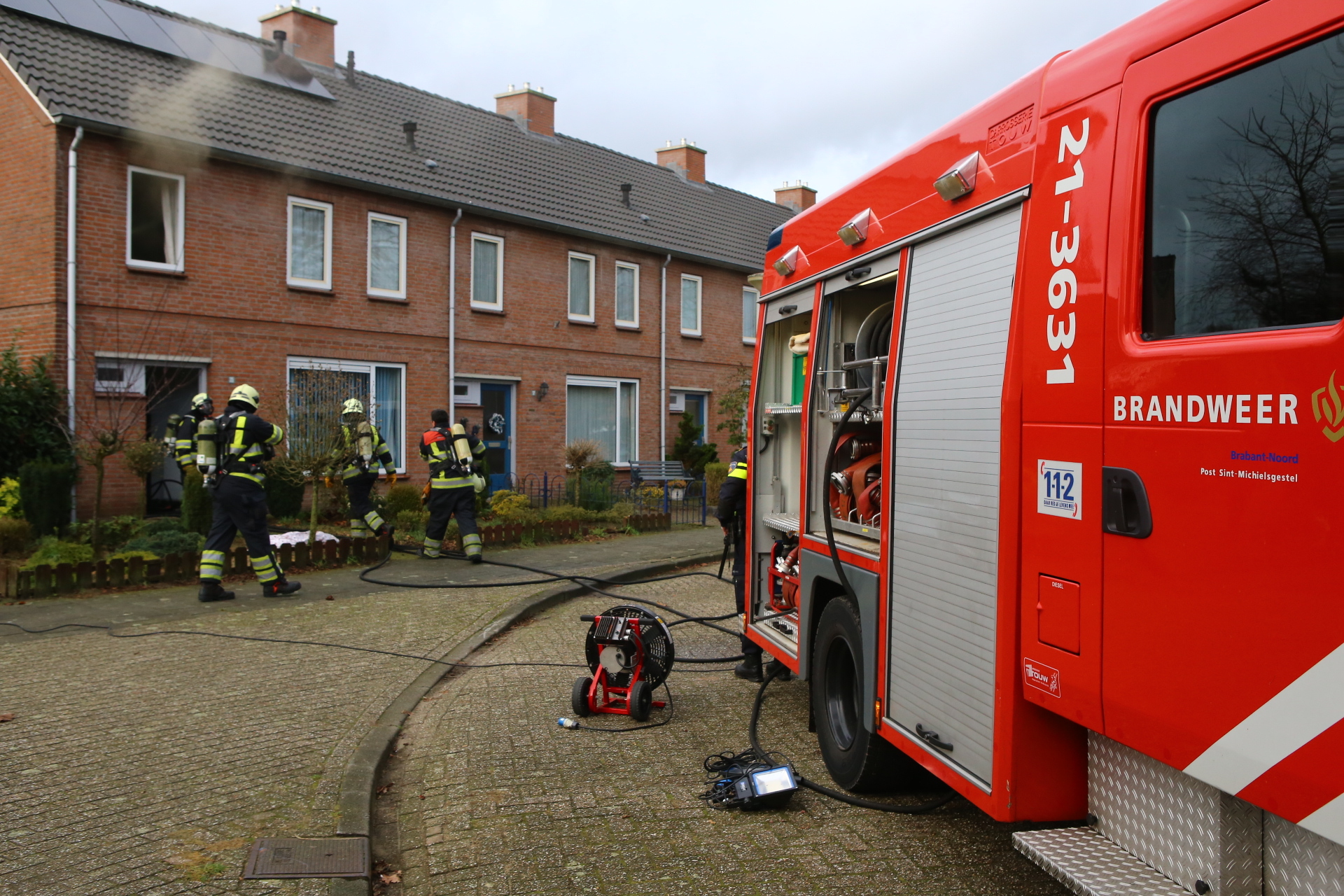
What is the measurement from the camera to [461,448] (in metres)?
11.9

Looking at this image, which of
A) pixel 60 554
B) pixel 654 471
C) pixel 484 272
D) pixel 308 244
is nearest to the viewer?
pixel 60 554

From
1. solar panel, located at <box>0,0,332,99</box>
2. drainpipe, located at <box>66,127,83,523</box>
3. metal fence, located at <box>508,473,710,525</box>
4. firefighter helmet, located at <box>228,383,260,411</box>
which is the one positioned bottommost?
metal fence, located at <box>508,473,710,525</box>

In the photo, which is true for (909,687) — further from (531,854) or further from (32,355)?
(32,355)

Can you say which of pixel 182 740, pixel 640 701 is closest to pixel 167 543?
pixel 182 740

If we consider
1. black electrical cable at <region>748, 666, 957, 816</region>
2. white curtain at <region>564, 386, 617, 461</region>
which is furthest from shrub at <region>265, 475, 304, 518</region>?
black electrical cable at <region>748, 666, 957, 816</region>

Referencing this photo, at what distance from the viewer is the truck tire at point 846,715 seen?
Result: 4.49 meters

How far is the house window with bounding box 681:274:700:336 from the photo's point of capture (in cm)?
2366

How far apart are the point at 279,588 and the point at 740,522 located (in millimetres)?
4682

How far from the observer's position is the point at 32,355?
13.6 meters

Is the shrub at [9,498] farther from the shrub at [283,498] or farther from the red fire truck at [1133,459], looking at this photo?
the red fire truck at [1133,459]

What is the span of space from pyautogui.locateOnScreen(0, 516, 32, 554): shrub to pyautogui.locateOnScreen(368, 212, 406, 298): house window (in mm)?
7343

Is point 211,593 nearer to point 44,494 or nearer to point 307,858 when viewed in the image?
point 44,494

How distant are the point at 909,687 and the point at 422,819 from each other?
7.38 ft

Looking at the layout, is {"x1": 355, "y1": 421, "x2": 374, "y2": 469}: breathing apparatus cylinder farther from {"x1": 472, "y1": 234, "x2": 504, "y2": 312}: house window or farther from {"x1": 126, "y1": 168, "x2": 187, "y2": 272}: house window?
{"x1": 472, "y1": 234, "x2": 504, "y2": 312}: house window
